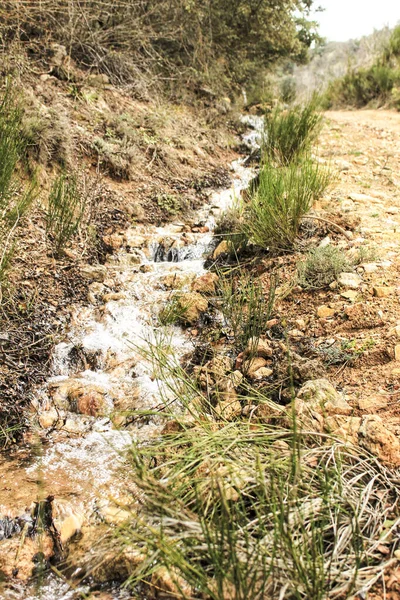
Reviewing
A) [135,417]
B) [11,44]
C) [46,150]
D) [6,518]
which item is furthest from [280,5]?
[6,518]

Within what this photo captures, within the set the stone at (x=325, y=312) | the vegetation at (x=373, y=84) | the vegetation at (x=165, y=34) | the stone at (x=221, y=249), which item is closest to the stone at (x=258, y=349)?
the stone at (x=325, y=312)

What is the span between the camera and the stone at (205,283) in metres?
3.25

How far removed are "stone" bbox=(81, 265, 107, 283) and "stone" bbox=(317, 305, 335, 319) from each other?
1.69 m

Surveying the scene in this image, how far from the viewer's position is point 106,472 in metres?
1.97

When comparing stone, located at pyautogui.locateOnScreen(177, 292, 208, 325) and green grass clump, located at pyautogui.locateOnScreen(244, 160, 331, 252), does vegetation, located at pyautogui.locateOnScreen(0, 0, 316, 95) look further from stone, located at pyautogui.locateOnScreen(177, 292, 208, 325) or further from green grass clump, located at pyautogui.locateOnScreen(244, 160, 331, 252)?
stone, located at pyautogui.locateOnScreen(177, 292, 208, 325)

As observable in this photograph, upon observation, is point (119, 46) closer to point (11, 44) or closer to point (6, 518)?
point (11, 44)

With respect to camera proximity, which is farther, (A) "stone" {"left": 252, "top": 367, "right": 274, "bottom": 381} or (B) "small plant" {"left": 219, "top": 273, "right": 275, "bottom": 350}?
(B) "small plant" {"left": 219, "top": 273, "right": 275, "bottom": 350}

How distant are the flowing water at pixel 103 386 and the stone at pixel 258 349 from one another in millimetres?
450

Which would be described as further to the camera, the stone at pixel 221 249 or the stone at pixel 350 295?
the stone at pixel 221 249

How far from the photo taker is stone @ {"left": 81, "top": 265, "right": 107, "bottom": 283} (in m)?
3.26

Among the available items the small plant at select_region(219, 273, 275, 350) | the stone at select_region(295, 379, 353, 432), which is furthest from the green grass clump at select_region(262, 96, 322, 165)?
the stone at select_region(295, 379, 353, 432)

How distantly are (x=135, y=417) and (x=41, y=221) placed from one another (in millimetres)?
1818

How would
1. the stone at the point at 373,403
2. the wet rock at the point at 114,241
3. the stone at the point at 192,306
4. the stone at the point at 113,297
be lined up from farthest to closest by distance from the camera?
the wet rock at the point at 114,241, the stone at the point at 113,297, the stone at the point at 192,306, the stone at the point at 373,403

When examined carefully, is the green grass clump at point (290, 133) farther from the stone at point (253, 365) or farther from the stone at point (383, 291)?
the stone at point (253, 365)
